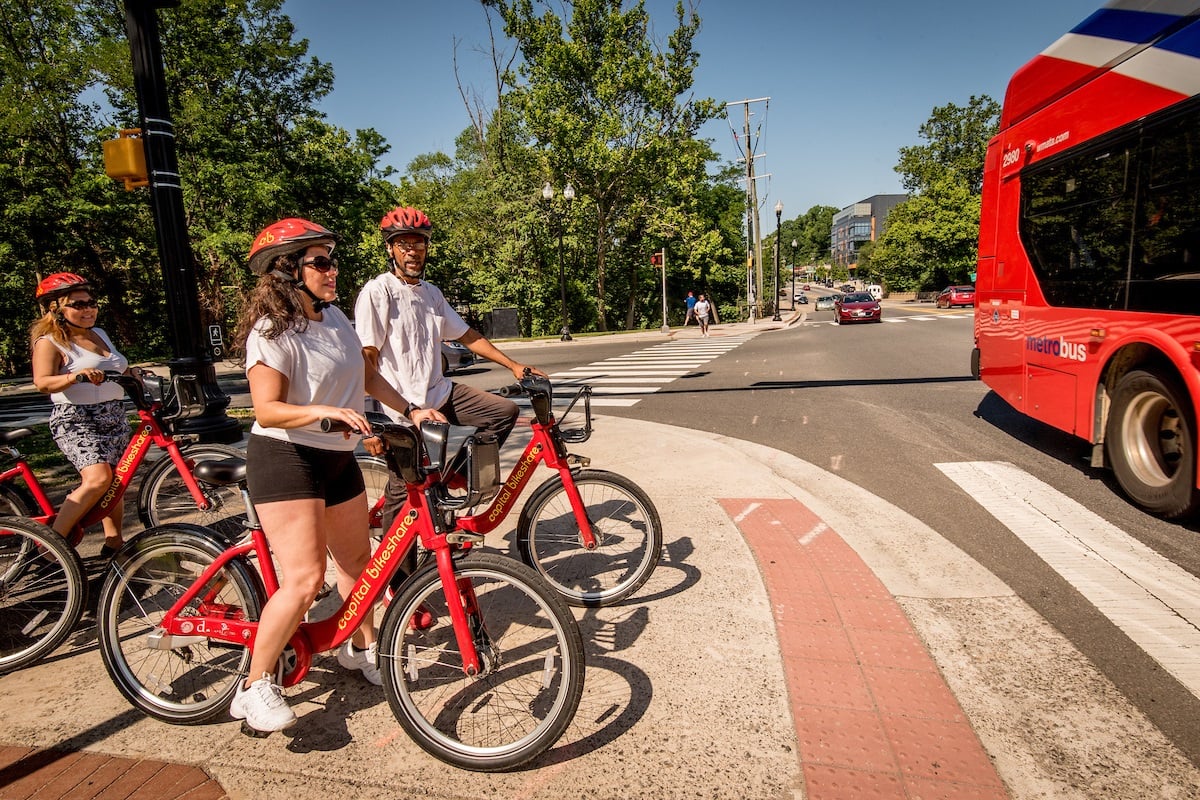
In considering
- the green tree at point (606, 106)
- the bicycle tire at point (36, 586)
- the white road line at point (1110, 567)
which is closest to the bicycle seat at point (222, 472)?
the bicycle tire at point (36, 586)

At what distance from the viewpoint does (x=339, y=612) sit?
264cm

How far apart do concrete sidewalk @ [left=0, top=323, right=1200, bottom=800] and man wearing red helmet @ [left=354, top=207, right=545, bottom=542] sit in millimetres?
1205

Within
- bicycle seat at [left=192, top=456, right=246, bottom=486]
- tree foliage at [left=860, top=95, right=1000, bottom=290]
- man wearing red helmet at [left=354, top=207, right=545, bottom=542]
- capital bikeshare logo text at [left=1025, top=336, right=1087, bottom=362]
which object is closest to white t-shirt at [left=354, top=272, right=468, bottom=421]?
man wearing red helmet at [left=354, top=207, right=545, bottom=542]

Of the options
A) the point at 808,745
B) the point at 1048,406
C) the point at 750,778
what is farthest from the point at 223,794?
the point at 1048,406

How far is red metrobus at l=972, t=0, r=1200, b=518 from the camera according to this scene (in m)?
4.49

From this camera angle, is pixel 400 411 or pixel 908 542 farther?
pixel 908 542

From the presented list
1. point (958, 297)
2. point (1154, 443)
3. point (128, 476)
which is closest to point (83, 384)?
point (128, 476)

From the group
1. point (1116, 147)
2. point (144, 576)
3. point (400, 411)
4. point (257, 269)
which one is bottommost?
point (144, 576)

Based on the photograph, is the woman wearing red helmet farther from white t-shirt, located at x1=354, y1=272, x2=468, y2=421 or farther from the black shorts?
white t-shirt, located at x1=354, y1=272, x2=468, y2=421

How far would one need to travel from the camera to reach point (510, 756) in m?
2.40

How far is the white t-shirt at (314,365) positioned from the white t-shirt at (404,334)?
0.84 m

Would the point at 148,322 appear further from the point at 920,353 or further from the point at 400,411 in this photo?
the point at 400,411

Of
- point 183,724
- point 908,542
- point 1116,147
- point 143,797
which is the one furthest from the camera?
point 1116,147

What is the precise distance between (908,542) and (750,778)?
268cm
